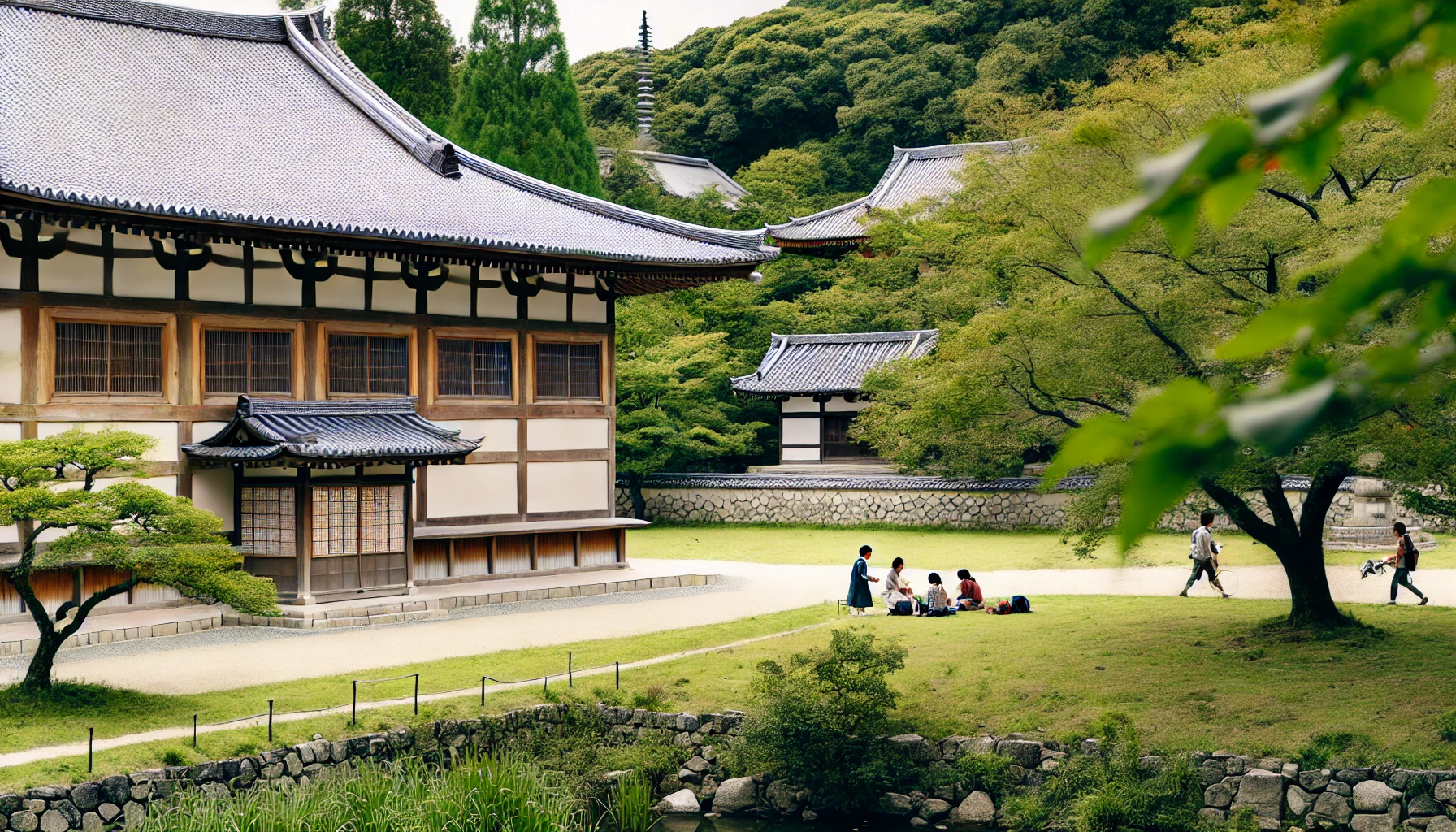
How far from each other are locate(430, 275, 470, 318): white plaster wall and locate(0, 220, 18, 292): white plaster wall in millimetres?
5534

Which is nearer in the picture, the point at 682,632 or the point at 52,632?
the point at 52,632

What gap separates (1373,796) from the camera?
10.5 metres

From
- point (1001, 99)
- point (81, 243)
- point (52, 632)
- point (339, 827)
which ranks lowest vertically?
point (339, 827)

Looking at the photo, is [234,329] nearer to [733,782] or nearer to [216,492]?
[216,492]

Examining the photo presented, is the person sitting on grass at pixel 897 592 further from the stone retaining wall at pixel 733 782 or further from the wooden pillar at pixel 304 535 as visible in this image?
the wooden pillar at pixel 304 535

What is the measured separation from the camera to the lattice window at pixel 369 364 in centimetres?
1844

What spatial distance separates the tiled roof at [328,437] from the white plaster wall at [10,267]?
2.88 m

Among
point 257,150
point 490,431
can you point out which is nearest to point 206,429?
point 490,431


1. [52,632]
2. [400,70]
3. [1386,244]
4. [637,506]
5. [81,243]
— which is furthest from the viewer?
[400,70]

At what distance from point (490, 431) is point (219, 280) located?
4635mm

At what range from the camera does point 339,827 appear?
10.0 meters

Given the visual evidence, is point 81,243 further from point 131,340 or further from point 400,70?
point 400,70

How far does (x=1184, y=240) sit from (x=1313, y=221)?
43.1 ft

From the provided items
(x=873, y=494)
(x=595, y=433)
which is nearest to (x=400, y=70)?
(x=873, y=494)
